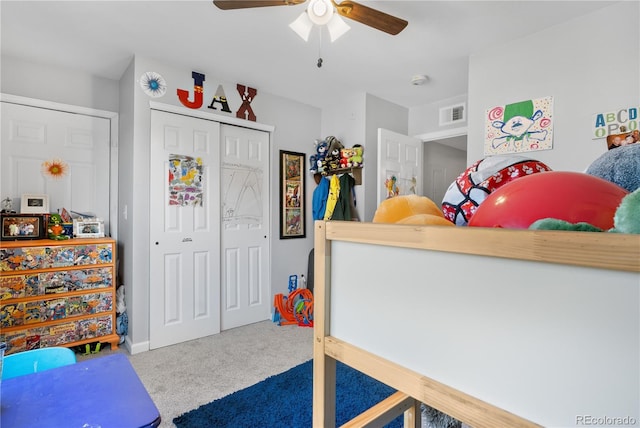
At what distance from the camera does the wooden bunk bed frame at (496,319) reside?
0.35m

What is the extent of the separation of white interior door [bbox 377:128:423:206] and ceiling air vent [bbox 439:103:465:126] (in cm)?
34

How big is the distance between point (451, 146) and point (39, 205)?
4.92m

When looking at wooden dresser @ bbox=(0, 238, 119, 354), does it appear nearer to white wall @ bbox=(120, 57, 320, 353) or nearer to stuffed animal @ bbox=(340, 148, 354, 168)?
white wall @ bbox=(120, 57, 320, 353)

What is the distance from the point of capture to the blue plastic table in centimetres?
74

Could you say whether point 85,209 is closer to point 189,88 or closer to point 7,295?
point 7,295

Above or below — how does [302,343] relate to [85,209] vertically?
below

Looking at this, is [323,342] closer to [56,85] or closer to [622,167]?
[622,167]

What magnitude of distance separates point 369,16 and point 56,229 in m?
2.88

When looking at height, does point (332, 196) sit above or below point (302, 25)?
below

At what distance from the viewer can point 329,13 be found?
1637mm

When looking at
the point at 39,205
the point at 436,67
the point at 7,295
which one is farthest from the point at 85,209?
the point at 436,67

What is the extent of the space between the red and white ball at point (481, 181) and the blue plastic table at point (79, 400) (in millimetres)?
896

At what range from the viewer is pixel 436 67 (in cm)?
270

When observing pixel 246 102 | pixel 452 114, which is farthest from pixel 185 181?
pixel 452 114
